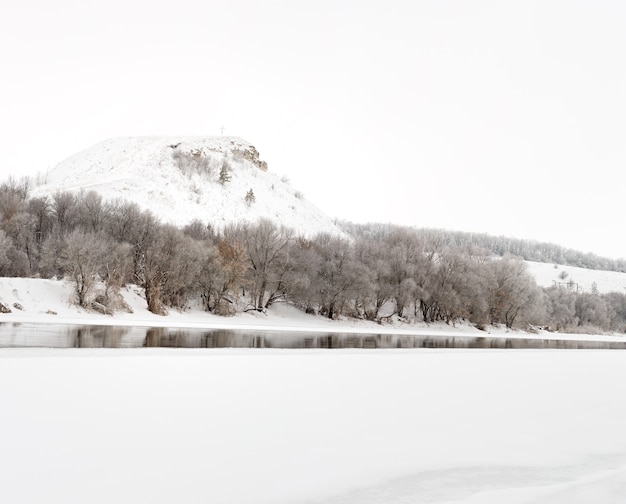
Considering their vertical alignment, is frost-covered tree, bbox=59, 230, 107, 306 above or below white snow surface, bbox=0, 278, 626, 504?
above

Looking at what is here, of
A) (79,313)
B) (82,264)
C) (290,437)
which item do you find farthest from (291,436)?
(82,264)

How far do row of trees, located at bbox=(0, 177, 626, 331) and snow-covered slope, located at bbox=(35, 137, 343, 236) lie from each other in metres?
16.4

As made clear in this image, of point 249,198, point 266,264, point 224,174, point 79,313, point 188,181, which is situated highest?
point 224,174

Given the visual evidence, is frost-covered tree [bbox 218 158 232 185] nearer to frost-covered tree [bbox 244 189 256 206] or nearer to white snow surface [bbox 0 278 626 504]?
frost-covered tree [bbox 244 189 256 206]

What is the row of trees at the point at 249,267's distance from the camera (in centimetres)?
4625

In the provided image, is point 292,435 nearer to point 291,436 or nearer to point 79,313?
point 291,436

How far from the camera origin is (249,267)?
5650cm

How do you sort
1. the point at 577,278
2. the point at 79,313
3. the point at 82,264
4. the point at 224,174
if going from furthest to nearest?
the point at 577,278, the point at 224,174, the point at 82,264, the point at 79,313

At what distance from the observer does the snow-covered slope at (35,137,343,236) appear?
86875 millimetres

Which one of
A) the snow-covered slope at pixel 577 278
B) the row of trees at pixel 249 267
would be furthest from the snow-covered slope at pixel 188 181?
the snow-covered slope at pixel 577 278

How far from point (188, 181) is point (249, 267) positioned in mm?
49236

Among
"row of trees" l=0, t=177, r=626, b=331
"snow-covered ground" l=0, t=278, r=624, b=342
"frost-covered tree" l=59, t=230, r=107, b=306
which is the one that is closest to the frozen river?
"snow-covered ground" l=0, t=278, r=624, b=342

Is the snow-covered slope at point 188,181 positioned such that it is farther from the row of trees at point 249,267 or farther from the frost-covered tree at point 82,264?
the frost-covered tree at point 82,264

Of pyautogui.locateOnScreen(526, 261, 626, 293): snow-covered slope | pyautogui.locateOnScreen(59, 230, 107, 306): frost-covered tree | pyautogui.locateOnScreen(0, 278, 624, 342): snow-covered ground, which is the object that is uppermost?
pyautogui.locateOnScreen(526, 261, 626, 293): snow-covered slope
